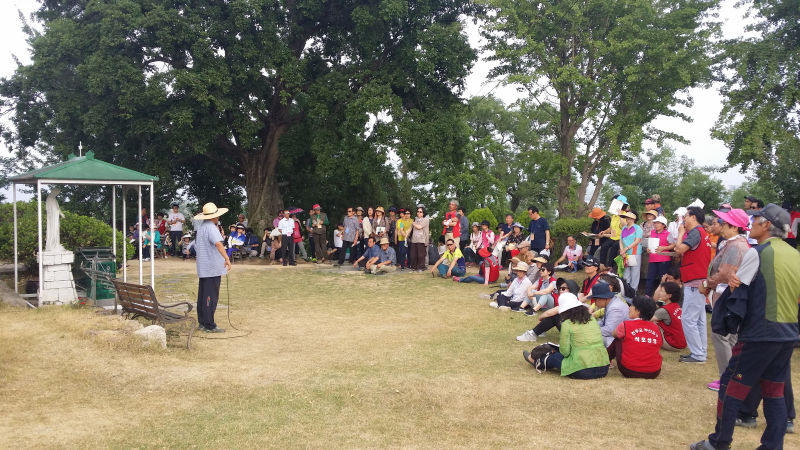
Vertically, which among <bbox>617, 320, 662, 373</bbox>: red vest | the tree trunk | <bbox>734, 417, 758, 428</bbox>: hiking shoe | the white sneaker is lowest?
<bbox>734, 417, 758, 428</bbox>: hiking shoe

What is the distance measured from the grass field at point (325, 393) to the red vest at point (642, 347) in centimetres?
19

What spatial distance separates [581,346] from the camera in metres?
6.34

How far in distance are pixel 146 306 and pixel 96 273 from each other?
6.20 feet

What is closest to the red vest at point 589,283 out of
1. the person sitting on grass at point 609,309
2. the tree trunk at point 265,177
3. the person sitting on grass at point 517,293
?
the person sitting on grass at point 609,309

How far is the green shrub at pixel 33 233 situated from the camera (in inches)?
464

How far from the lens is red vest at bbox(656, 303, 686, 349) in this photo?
7.64m

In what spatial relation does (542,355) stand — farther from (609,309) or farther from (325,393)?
(325,393)

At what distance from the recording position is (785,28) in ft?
62.1

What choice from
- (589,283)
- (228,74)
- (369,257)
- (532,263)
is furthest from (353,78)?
(589,283)

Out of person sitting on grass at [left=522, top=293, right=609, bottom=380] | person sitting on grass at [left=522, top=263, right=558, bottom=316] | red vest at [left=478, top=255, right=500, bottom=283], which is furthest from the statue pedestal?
red vest at [left=478, top=255, right=500, bottom=283]

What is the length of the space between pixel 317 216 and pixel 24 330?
408 inches

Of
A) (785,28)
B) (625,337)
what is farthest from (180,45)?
(785,28)

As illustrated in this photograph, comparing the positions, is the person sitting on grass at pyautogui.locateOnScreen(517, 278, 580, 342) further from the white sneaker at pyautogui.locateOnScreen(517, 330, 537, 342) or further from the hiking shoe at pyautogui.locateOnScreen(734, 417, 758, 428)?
the hiking shoe at pyautogui.locateOnScreen(734, 417, 758, 428)

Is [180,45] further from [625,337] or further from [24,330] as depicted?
[625,337]
